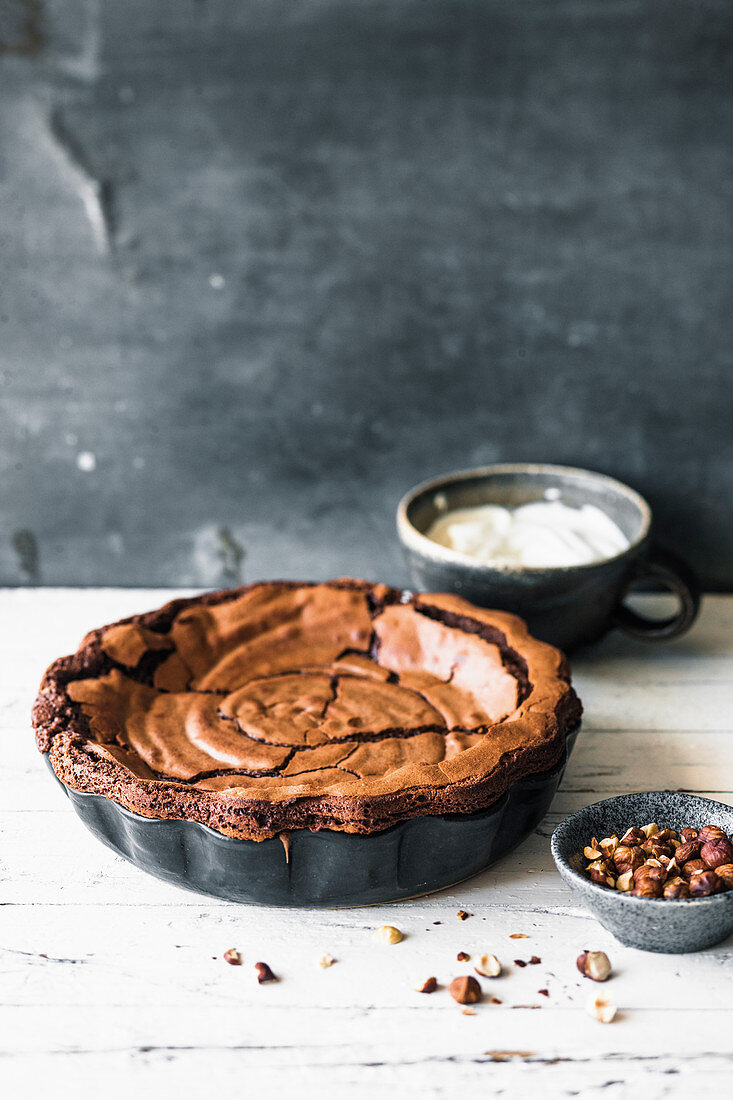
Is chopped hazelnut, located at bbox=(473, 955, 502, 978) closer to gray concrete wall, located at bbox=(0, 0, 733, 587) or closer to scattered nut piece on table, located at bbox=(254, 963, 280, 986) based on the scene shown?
scattered nut piece on table, located at bbox=(254, 963, 280, 986)

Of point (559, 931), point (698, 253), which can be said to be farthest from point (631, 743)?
point (698, 253)

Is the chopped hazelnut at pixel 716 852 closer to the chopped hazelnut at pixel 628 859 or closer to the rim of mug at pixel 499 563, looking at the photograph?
the chopped hazelnut at pixel 628 859

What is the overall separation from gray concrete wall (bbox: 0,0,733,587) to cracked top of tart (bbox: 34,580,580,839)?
43cm

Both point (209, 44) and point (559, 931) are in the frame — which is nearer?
point (559, 931)

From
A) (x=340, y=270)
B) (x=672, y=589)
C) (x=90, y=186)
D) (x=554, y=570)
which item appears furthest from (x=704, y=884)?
(x=90, y=186)

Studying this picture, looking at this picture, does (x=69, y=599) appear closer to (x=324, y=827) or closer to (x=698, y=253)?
(x=324, y=827)

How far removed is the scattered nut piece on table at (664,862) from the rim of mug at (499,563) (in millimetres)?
444

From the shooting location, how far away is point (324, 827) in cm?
88

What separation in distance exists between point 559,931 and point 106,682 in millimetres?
576

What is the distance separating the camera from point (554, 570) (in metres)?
1.34

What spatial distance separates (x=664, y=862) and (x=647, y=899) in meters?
0.06

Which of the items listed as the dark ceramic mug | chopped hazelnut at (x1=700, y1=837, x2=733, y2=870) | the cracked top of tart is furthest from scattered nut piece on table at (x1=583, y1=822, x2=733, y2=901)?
the dark ceramic mug

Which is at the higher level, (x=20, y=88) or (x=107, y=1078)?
(x=20, y=88)

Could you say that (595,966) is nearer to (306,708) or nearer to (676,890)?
(676,890)
